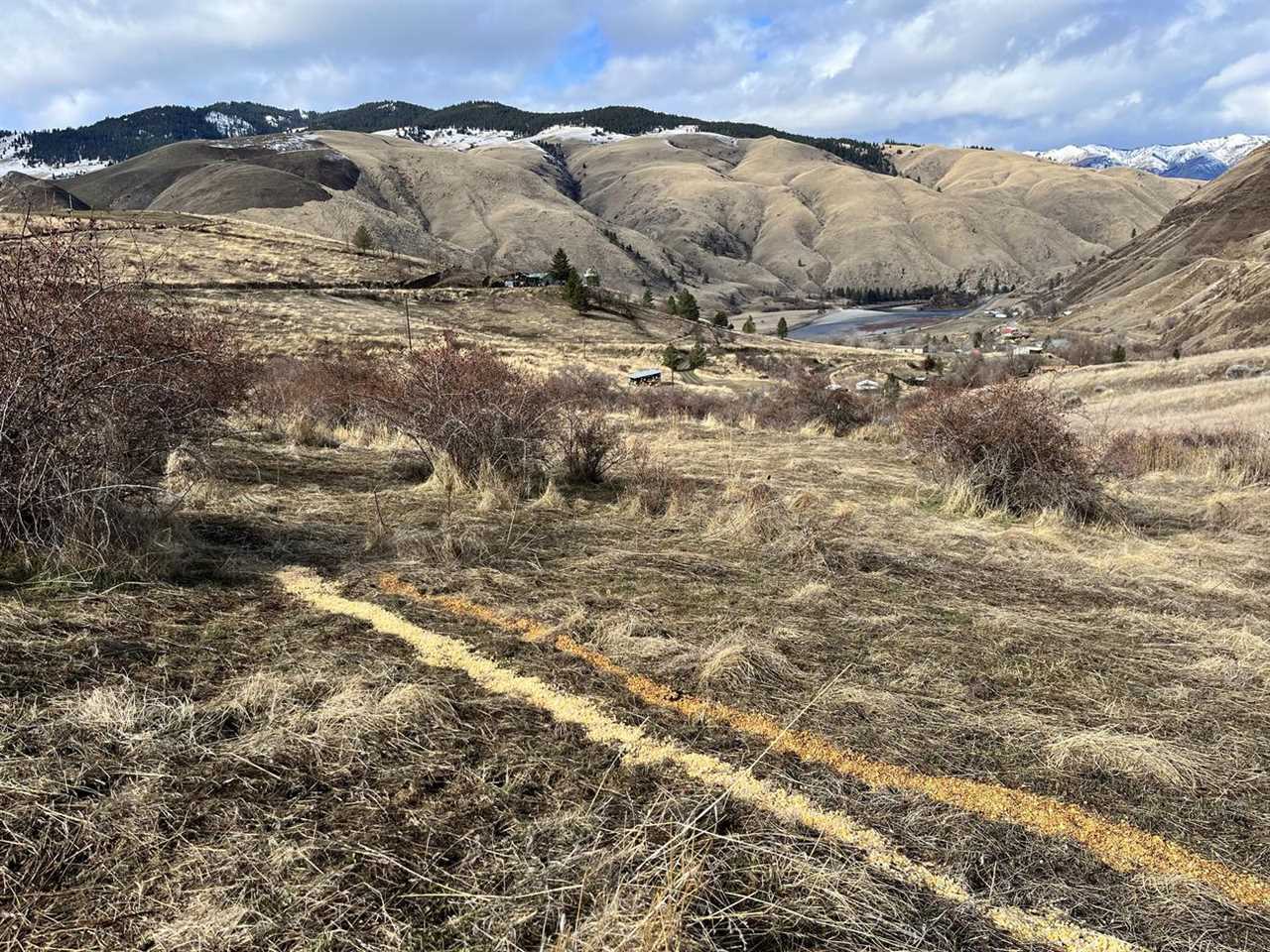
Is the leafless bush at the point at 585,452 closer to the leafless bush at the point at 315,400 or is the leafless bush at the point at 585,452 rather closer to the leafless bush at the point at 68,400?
the leafless bush at the point at 315,400

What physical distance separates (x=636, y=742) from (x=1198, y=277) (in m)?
104

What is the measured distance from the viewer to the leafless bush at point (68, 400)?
491cm

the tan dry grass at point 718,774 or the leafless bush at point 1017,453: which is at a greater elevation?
the leafless bush at point 1017,453

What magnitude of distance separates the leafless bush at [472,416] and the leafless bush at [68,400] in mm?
3039

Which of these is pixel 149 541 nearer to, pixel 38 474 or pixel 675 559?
pixel 38 474

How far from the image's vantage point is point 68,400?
515 cm

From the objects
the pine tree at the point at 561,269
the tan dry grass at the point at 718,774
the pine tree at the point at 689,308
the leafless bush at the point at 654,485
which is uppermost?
the pine tree at the point at 561,269

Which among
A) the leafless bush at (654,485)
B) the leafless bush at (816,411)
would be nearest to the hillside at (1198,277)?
the leafless bush at (816,411)

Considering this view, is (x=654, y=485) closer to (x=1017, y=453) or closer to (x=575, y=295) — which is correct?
(x=1017, y=453)

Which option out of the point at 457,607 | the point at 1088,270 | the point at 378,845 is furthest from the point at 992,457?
the point at 1088,270

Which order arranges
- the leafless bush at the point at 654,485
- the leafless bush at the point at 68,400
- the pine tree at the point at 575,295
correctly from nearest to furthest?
the leafless bush at the point at 68,400 → the leafless bush at the point at 654,485 → the pine tree at the point at 575,295

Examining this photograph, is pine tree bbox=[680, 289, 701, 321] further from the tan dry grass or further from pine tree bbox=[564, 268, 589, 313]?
the tan dry grass

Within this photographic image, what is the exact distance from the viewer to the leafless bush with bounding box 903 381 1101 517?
29.0ft

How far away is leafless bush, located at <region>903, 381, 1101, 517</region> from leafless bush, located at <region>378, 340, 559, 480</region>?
569 centimetres
